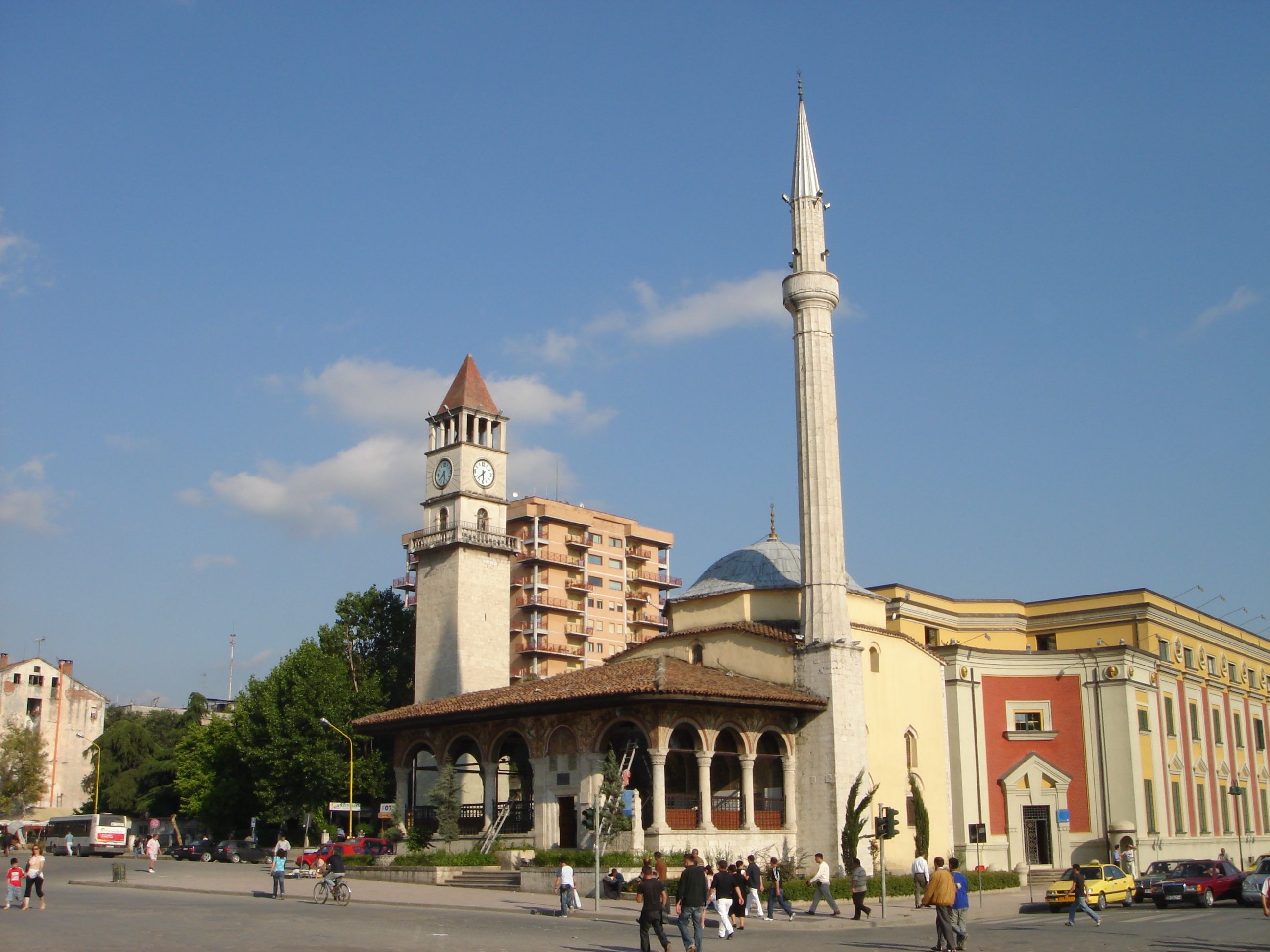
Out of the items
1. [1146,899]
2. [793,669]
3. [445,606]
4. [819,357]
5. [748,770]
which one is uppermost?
[819,357]

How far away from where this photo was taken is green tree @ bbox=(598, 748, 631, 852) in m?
30.8

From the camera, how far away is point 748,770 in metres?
33.8

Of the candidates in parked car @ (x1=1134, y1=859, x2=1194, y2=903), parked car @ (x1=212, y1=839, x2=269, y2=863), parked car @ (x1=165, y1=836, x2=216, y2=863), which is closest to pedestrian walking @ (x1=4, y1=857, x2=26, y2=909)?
parked car @ (x1=1134, y1=859, x2=1194, y2=903)

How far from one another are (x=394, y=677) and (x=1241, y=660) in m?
39.7

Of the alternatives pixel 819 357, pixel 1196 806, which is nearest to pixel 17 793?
pixel 819 357

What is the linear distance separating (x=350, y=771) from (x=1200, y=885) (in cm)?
3234

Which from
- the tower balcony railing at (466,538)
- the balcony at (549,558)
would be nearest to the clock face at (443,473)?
the tower balcony railing at (466,538)

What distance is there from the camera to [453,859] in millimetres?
34062

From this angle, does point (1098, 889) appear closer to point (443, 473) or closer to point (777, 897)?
point (777, 897)

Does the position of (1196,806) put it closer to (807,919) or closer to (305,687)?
(807,919)

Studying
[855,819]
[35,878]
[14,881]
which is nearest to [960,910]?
[855,819]

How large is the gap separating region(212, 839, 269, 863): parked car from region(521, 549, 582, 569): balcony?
31992 mm

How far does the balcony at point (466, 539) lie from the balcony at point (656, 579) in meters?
32.0

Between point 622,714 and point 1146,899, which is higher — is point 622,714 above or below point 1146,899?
above
